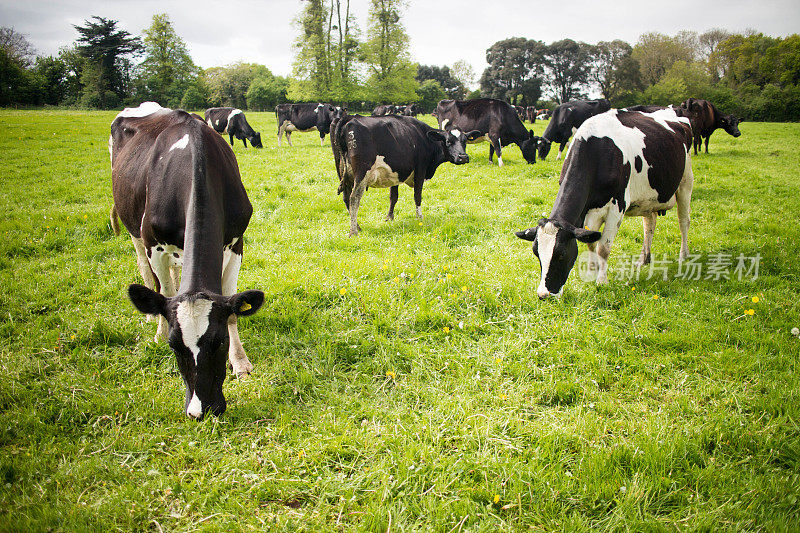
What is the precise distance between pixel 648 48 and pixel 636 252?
7034 cm

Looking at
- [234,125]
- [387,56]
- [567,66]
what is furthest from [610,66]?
[234,125]

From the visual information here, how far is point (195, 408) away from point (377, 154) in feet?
19.9

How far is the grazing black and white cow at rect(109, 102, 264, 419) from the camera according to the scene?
9.96 feet

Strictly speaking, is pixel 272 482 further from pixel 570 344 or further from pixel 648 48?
pixel 648 48

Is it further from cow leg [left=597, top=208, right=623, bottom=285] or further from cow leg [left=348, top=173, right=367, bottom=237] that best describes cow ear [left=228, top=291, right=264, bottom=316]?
cow leg [left=348, top=173, right=367, bottom=237]

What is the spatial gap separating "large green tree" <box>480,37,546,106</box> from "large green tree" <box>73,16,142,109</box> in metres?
53.2

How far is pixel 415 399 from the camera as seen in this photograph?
12.0 feet

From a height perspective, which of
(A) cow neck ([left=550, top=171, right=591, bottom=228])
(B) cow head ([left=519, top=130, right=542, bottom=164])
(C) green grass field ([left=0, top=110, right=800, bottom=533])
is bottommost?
(C) green grass field ([left=0, top=110, right=800, bottom=533])

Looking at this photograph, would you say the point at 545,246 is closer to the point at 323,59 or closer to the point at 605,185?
the point at 605,185

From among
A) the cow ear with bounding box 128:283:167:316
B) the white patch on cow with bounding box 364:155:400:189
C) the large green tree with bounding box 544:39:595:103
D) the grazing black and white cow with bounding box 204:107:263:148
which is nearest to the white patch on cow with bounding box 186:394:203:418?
the cow ear with bounding box 128:283:167:316

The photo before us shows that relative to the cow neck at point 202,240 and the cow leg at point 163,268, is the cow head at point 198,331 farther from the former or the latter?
the cow leg at point 163,268

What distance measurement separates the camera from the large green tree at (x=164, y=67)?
59.9 m

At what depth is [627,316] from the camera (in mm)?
4809

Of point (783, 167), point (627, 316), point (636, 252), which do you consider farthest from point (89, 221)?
point (783, 167)
